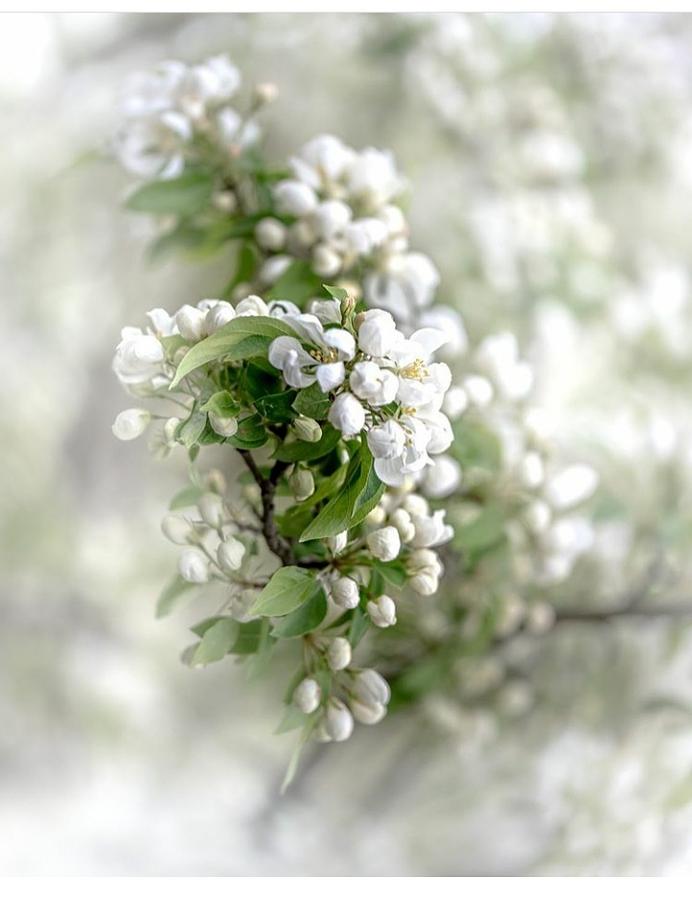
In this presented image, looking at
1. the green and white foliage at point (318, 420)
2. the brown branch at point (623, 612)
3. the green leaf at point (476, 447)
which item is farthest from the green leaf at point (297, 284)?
the brown branch at point (623, 612)

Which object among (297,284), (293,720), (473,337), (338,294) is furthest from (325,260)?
(473,337)

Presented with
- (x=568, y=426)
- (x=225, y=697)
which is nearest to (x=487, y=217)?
(x=568, y=426)

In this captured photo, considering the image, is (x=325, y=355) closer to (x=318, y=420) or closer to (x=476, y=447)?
(x=318, y=420)

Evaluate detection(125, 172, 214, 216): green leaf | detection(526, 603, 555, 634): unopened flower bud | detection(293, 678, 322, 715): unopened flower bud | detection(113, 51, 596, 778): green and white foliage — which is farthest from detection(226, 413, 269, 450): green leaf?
detection(526, 603, 555, 634): unopened flower bud

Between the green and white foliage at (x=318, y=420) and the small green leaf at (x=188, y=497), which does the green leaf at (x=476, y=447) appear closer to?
the green and white foliage at (x=318, y=420)

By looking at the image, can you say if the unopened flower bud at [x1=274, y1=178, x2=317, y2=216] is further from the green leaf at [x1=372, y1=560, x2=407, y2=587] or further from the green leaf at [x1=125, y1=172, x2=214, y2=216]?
the green leaf at [x1=372, y1=560, x2=407, y2=587]
